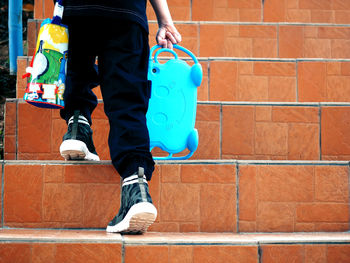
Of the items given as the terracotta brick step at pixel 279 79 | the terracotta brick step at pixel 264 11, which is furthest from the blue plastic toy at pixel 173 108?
the terracotta brick step at pixel 264 11

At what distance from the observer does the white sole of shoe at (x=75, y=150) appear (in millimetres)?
1778

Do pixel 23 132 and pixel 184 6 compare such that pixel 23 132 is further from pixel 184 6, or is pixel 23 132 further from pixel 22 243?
pixel 184 6

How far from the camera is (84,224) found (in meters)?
1.79

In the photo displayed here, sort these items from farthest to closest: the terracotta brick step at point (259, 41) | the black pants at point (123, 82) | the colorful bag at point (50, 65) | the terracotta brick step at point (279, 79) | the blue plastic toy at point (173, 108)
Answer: the terracotta brick step at point (259, 41)
the terracotta brick step at point (279, 79)
the blue plastic toy at point (173, 108)
the colorful bag at point (50, 65)
the black pants at point (123, 82)

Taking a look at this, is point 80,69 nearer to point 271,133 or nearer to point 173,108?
point 173,108

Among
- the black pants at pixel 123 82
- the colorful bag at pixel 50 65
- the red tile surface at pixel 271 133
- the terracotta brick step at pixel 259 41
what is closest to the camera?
the black pants at pixel 123 82

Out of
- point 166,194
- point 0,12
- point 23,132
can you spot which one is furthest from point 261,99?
point 0,12

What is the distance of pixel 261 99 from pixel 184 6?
105cm

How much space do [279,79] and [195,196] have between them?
1.03 metres

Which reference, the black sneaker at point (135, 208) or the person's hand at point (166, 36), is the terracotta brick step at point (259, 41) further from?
the black sneaker at point (135, 208)

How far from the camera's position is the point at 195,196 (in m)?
1.84

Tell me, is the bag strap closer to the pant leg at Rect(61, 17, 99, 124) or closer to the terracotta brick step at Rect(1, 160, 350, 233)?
the pant leg at Rect(61, 17, 99, 124)

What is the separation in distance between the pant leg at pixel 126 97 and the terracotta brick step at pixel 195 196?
0.74ft

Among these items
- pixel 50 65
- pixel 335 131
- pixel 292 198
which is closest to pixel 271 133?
pixel 335 131
